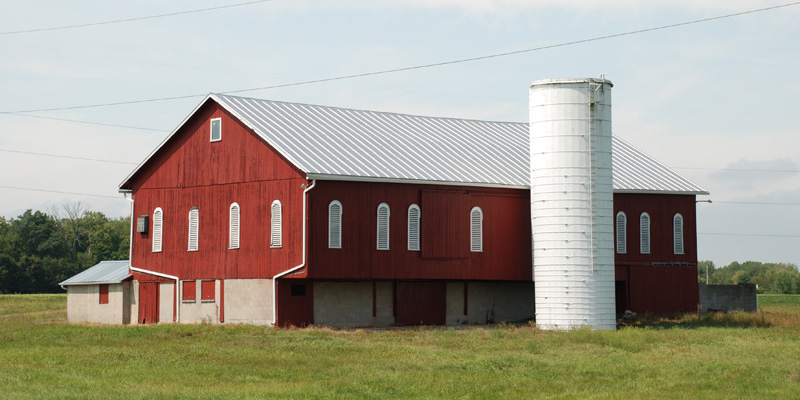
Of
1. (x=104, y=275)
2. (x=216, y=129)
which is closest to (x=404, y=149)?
(x=216, y=129)

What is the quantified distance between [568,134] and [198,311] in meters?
16.4

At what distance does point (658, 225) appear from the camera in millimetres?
48594

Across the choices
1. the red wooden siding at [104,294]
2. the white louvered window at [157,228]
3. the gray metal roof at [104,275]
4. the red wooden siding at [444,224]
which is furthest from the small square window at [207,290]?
the red wooden siding at [444,224]

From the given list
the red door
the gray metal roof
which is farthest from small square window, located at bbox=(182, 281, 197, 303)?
the red door

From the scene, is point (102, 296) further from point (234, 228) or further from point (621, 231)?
point (621, 231)

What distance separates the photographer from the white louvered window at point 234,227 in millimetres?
42469

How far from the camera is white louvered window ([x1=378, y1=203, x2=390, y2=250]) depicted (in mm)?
41500

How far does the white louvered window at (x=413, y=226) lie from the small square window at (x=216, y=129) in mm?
8302

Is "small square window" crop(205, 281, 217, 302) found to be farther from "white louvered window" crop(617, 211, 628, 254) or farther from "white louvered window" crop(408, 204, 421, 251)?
"white louvered window" crop(617, 211, 628, 254)

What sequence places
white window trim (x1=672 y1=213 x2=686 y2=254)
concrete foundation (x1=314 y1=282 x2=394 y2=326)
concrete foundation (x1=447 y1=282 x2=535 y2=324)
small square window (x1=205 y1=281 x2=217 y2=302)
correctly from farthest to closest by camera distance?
1. white window trim (x1=672 y1=213 x2=686 y2=254)
2. concrete foundation (x1=447 y1=282 x2=535 y2=324)
3. small square window (x1=205 y1=281 x2=217 y2=302)
4. concrete foundation (x1=314 y1=282 x2=394 y2=326)

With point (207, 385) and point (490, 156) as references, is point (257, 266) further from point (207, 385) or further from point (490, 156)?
point (207, 385)

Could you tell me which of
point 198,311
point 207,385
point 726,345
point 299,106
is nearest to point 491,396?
point 207,385

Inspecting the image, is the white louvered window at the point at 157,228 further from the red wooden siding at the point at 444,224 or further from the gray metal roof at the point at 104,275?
the red wooden siding at the point at 444,224

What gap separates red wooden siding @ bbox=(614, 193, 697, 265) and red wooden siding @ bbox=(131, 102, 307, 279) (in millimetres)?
15416
